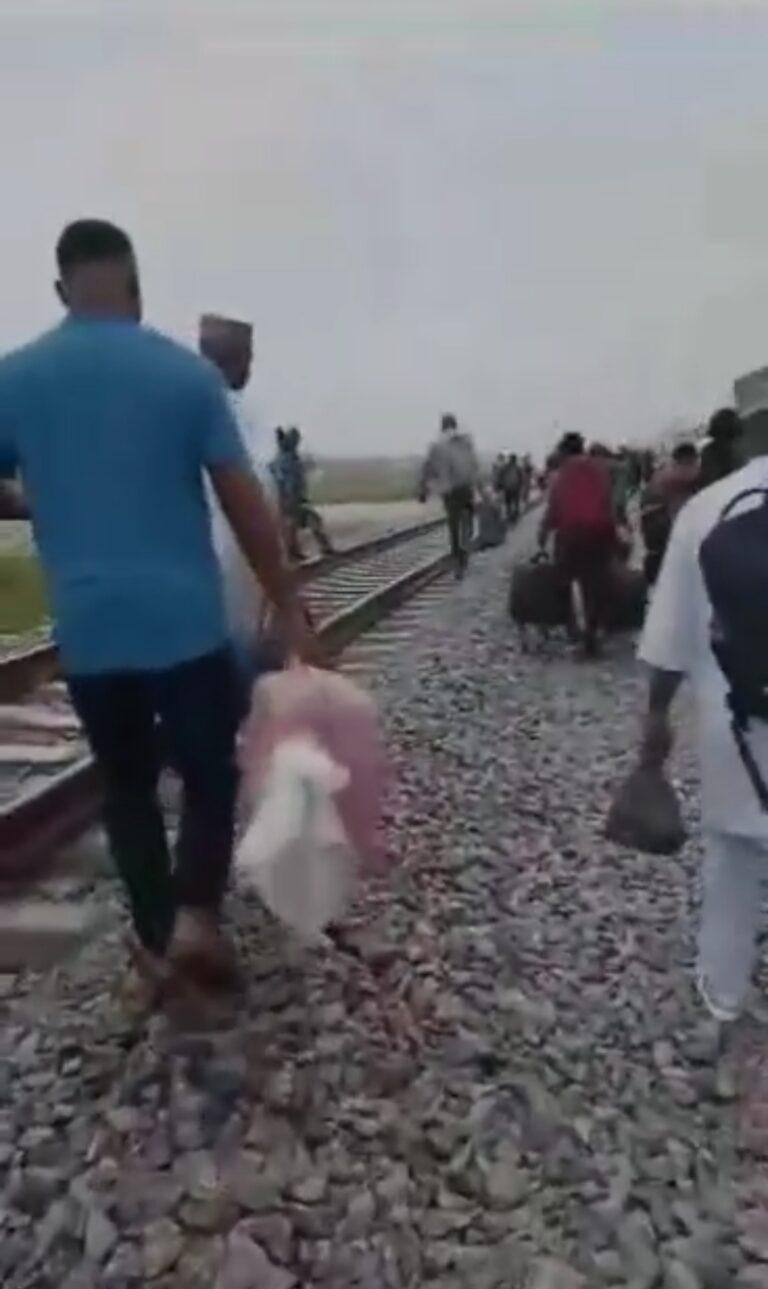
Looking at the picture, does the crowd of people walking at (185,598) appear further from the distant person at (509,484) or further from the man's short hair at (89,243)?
the distant person at (509,484)

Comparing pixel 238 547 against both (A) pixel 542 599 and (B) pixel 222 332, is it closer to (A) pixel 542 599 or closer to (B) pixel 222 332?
(B) pixel 222 332

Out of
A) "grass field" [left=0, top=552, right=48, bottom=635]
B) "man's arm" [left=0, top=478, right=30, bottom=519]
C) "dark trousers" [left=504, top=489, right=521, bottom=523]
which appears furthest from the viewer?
"dark trousers" [left=504, top=489, right=521, bottom=523]

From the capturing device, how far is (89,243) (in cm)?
452

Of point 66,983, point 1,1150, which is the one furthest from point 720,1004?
point 66,983

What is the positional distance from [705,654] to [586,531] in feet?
32.6

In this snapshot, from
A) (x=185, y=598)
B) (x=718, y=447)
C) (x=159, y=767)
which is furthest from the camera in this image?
(x=718, y=447)

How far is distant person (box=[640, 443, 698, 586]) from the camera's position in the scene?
12387 mm

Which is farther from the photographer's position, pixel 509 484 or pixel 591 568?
pixel 509 484

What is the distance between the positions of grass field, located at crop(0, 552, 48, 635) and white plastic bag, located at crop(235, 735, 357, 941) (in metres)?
9.95

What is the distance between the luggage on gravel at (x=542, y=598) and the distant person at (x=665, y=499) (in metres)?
0.60

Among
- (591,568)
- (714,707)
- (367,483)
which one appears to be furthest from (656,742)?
(367,483)

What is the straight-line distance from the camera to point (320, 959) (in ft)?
17.6

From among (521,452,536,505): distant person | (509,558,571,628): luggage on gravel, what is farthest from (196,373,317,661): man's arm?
(521,452,536,505): distant person

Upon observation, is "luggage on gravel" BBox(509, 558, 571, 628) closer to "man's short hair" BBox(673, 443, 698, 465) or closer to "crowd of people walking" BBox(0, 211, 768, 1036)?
"man's short hair" BBox(673, 443, 698, 465)
